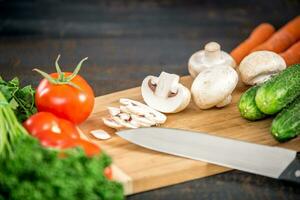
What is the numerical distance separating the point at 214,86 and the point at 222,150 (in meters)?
0.35

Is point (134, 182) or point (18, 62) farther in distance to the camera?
point (18, 62)

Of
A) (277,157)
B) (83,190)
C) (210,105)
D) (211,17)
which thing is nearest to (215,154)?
(277,157)

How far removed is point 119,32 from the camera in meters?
3.43

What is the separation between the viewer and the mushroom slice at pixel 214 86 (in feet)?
7.95

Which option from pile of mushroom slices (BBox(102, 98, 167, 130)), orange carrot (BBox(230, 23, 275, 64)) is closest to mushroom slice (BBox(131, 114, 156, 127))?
pile of mushroom slices (BBox(102, 98, 167, 130))

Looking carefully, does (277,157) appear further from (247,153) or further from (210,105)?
(210,105)

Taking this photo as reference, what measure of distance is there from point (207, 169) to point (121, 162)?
10.6 inches

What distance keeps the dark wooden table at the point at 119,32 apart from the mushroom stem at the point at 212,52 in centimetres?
38

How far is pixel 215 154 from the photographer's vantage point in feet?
7.01

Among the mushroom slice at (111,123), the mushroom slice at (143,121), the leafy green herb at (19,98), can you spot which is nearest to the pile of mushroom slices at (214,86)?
the mushroom slice at (143,121)

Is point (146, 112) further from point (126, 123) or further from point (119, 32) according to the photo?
point (119, 32)

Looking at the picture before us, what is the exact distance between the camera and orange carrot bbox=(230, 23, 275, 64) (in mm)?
3037

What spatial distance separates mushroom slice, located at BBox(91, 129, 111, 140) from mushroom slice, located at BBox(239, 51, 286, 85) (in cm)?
61

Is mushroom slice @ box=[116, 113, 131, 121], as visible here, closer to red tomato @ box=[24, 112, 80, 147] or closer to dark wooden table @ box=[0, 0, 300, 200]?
red tomato @ box=[24, 112, 80, 147]
